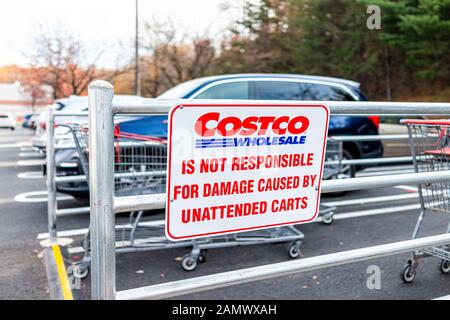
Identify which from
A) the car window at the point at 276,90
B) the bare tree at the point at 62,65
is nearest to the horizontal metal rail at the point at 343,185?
the car window at the point at 276,90

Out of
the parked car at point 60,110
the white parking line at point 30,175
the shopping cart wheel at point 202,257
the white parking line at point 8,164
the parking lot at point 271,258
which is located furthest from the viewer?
the white parking line at point 8,164

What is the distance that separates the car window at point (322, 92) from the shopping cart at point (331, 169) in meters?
1.37

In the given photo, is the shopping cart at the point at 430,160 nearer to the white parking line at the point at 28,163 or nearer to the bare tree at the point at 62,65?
the white parking line at the point at 28,163

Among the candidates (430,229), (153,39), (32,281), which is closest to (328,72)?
(153,39)

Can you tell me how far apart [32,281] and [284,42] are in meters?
28.4

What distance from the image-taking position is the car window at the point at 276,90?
632 centimetres

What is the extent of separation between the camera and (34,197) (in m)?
6.28

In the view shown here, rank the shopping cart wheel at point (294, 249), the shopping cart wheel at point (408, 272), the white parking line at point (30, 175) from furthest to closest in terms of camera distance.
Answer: the white parking line at point (30, 175) < the shopping cart wheel at point (294, 249) < the shopping cart wheel at point (408, 272)

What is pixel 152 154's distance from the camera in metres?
4.12

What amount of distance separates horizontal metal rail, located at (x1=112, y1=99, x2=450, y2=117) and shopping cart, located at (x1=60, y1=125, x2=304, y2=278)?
7.00ft

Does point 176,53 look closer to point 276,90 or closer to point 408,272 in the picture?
point 276,90

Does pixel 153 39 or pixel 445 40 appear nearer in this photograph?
pixel 445 40
